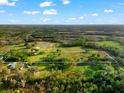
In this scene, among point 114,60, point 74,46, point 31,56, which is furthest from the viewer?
point 74,46

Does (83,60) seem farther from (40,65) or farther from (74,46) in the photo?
(74,46)

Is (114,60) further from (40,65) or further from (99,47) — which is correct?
(99,47)

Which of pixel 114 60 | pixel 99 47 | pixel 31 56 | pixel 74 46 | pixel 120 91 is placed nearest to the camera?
pixel 120 91

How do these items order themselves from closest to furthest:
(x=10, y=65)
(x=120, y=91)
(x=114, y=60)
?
(x=120, y=91), (x=10, y=65), (x=114, y=60)

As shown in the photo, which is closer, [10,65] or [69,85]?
[69,85]

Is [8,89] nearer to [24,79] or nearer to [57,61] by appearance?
[24,79]

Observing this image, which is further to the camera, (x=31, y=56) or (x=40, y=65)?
(x=31, y=56)

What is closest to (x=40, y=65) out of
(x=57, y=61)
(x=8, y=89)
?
(x=57, y=61)

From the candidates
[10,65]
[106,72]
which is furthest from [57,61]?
[106,72]

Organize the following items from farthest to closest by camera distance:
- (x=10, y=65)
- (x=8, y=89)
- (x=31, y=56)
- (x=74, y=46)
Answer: (x=74, y=46) → (x=31, y=56) → (x=10, y=65) → (x=8, y=89)
